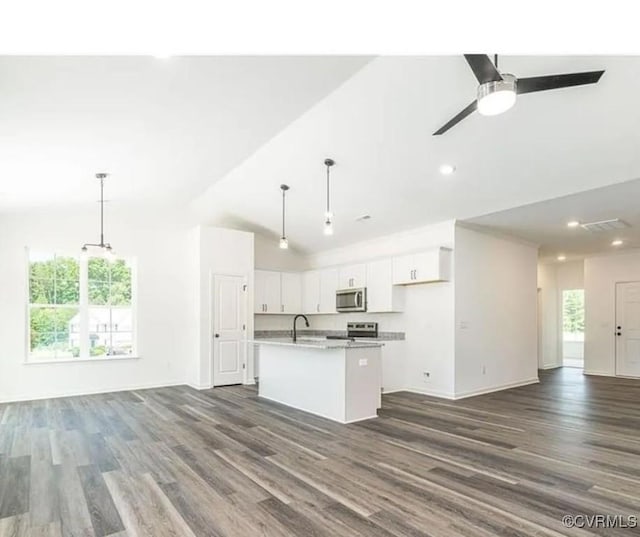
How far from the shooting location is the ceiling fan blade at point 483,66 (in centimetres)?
222

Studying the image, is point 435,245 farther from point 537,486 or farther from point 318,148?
point 537,486

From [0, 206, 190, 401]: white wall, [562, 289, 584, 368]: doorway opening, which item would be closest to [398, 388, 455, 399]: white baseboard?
[0, 206, 190, 401]: white wall

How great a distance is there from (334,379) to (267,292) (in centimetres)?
379

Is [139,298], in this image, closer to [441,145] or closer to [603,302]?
[441,145]

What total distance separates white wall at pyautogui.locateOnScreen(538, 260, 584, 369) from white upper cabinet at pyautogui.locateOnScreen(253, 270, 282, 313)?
6.38m

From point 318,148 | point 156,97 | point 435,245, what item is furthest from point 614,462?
point 156,97

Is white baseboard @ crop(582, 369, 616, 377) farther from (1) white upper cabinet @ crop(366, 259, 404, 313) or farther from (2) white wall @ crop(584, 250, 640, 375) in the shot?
(1) white upper cabinet @ crop(366, 259, 404, 313)

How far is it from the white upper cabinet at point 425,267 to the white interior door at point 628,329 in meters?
4.99

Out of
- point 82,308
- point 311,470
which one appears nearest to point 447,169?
point 311,470

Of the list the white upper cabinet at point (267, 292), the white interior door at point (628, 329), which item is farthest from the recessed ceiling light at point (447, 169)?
the white interior door at point (628, 329)

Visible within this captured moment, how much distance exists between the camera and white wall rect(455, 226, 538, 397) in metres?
6.61

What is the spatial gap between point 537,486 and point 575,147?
10.2ft
